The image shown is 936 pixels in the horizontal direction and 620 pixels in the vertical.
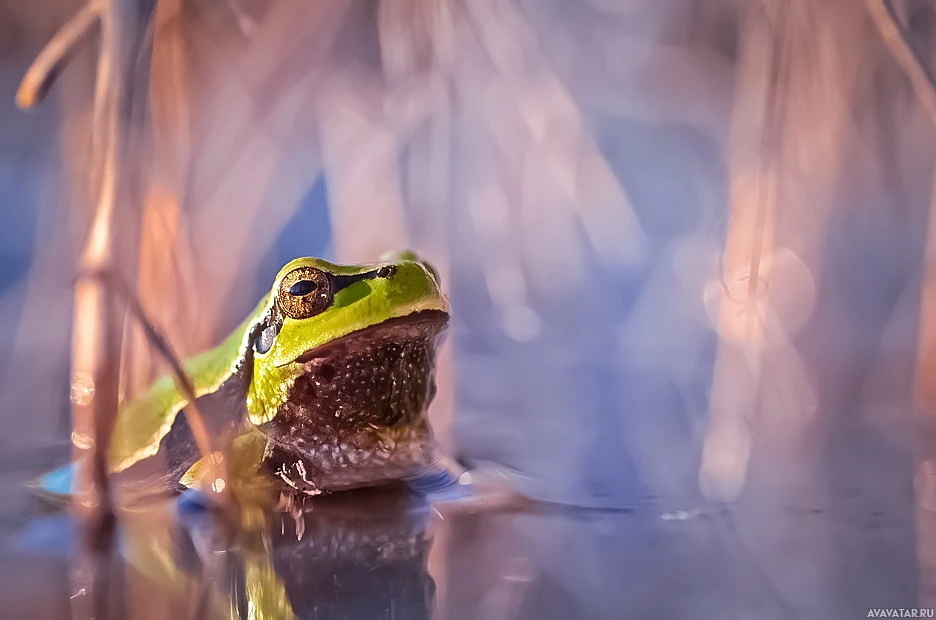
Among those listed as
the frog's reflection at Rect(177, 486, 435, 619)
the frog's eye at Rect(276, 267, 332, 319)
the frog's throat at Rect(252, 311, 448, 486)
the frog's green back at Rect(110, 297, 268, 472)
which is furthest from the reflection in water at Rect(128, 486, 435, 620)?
the frog's eye at Rect(276, 267, 332, 319)

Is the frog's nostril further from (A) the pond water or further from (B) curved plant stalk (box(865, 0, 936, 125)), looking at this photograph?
(B) curved plant stalk (box(865, 0, 936, 125))

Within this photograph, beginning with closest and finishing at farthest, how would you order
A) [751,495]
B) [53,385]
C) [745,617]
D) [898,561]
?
[745,617] → [898,561] → [751,495] → [53,385]

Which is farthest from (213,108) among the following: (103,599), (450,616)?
(450,616)

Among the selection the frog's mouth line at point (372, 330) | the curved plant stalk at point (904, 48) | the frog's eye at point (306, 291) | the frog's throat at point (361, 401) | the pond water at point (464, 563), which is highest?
the curved plant stalk at point (904, 48)

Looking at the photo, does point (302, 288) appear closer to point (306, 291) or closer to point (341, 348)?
point (306, 291)

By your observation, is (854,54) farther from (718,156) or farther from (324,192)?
(324,192)

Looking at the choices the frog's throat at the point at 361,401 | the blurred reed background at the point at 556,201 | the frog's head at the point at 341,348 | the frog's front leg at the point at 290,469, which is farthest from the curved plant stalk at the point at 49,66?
the blurred reed background at the point at 556,201

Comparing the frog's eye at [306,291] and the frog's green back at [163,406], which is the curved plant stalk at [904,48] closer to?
the frog's eye at [306,291]
